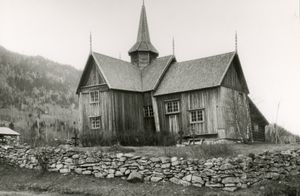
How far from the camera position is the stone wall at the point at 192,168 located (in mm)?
19125

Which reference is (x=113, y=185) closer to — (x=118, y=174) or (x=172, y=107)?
(x=118, y=174)

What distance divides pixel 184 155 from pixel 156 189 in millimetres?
2765

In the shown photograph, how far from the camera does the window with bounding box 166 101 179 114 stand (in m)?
34.1

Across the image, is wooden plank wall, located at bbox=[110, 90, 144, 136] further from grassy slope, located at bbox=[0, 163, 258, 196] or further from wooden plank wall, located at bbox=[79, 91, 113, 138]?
grassy slope, located at bbox=[0, 163, 258, 196]

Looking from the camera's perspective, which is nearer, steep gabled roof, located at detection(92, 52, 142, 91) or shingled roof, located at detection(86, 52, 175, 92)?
steep gabled roof, located at detection(92, 52, 142, 91)

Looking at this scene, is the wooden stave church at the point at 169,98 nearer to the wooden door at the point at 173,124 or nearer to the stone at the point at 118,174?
the wooden door at the point at 173,124

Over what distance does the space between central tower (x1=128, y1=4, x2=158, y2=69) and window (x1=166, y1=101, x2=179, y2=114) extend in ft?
22.8

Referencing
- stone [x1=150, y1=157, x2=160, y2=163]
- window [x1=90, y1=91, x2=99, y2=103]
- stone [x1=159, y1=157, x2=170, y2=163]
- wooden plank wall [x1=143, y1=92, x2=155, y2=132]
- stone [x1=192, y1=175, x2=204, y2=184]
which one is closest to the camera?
stone [x1=192, y1=175, x2=204, y2=184]

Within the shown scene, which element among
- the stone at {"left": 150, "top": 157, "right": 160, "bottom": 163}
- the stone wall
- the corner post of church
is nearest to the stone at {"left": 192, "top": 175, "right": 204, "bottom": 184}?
the stone wall

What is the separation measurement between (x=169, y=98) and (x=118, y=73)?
519 cm

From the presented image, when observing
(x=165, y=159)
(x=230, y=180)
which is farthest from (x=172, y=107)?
(x=230, y=180)

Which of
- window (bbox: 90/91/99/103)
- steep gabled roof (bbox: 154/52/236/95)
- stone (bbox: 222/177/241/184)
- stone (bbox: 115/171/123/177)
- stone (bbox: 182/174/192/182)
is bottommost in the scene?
stone (bbox: 222/177/241/184)

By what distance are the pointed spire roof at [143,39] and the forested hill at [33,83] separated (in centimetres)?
3353

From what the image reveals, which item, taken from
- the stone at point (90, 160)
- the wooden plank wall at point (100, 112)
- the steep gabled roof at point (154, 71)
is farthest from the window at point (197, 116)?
the stone at point (90, 160)
